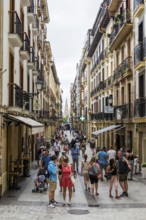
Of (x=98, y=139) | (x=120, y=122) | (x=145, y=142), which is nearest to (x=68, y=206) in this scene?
(x=145, y=142)

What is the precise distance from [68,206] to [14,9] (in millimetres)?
9412

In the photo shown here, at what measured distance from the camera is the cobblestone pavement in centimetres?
1104

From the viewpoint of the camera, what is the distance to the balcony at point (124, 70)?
Result: 23.9 meters

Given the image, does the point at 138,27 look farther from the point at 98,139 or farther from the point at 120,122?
the point at 98,139

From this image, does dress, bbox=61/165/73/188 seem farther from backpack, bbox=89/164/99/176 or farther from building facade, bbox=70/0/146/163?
building facade, bbox=70/0/146/163

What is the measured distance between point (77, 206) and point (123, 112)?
1399 centimetres

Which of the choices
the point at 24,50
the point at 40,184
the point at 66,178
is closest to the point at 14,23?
the point at 24,50

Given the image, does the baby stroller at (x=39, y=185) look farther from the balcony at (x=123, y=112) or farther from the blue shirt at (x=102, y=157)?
the balcony at (x=123, y=112)

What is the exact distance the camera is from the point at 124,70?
83.5ft

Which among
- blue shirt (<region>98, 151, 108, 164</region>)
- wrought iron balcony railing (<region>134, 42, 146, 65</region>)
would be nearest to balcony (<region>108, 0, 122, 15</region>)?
wrought iron balcony railing (<region>134, 42, 146, 65</region>)

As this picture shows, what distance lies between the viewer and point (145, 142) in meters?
21.4

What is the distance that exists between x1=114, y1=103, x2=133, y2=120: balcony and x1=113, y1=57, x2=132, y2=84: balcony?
203 cm

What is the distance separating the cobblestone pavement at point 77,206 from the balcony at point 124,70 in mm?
9877

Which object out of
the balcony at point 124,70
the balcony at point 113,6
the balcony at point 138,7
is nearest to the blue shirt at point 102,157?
the balcony at point 124,70
